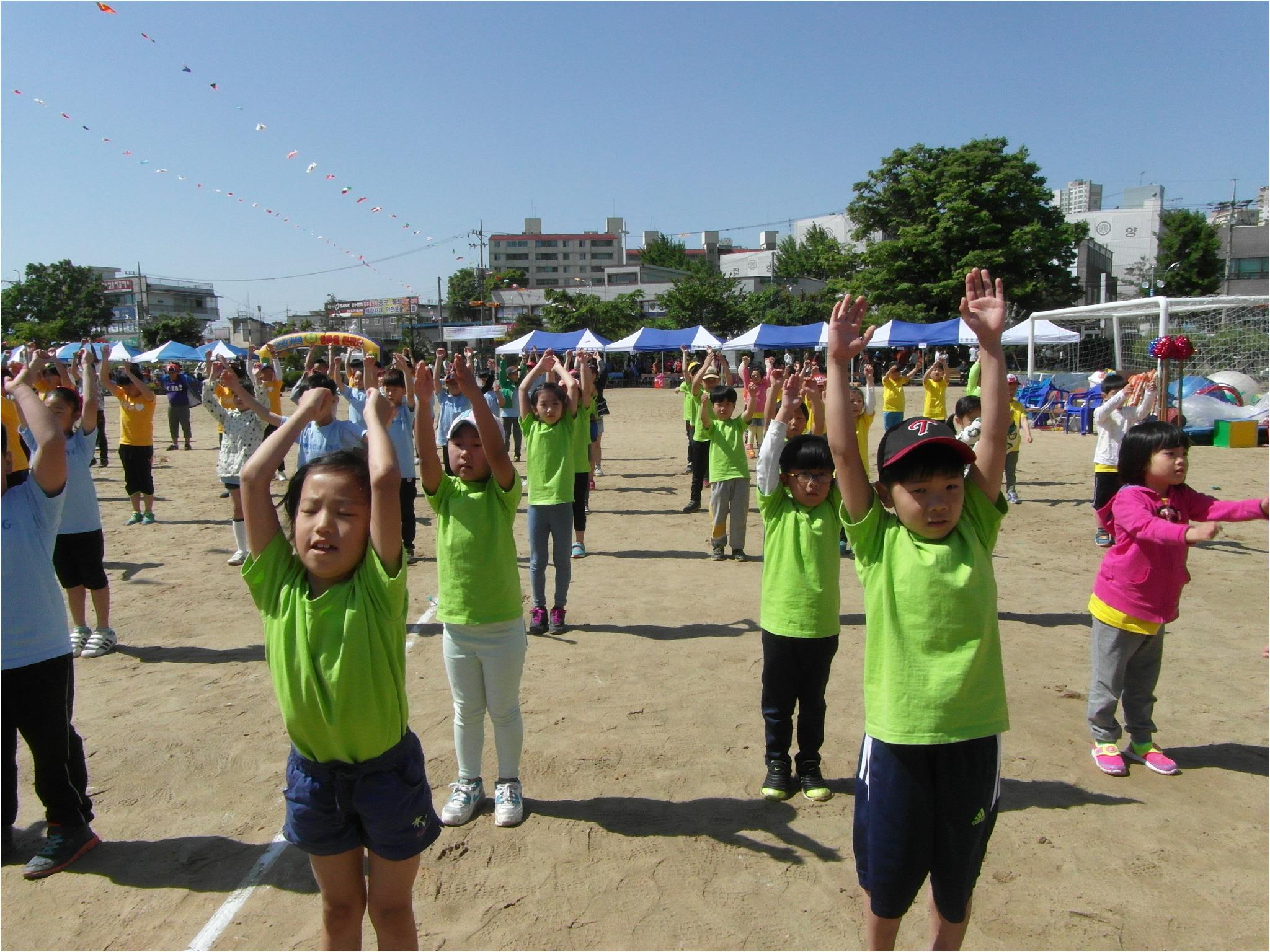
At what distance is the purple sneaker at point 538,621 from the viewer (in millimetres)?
6508

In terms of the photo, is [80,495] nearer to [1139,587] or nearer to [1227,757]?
[1139,587]

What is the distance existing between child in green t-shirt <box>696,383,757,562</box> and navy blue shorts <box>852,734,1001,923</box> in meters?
6.33

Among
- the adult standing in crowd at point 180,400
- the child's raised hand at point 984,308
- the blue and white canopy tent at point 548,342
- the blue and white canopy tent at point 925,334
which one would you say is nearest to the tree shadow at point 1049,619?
the child's raised hand at point 984,308

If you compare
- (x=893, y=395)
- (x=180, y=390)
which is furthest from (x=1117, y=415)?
(x=180, y=390)

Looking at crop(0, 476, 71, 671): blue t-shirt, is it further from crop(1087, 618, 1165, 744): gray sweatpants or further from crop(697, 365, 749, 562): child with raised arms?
crop(697, 365, 749, 562): child with raised arms

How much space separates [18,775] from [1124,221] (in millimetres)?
85121

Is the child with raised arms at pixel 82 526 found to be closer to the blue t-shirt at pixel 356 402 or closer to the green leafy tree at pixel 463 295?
the blue t-shirt at pixel 356 402

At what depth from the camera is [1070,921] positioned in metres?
3.20

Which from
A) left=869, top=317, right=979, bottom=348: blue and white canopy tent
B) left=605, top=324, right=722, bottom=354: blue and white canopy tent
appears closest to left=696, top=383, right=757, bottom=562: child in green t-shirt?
left=869, top=317, right=979, bottom=348: blue and white canopy tent

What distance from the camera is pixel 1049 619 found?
695 centimetres

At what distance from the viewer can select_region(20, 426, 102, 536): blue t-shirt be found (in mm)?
5473

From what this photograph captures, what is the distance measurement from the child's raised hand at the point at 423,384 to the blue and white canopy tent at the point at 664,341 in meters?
27.3

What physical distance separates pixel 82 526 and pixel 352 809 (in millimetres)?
4433

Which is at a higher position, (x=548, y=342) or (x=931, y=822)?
(x=548, y=342)
